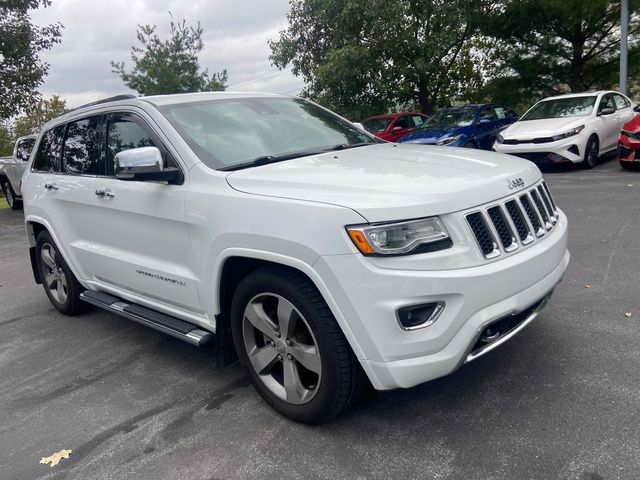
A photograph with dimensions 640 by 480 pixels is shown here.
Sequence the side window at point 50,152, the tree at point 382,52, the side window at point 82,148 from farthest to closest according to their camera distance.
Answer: the tree at point 382,52 → the side window at point 50,152 → the side window at point 82,148

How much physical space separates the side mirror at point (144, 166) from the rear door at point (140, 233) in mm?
101

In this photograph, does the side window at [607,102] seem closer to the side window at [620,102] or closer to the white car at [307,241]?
the side window at [620,102]

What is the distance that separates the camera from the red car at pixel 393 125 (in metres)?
16.5

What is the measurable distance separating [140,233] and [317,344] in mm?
1618

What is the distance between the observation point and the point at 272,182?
299 centimetres

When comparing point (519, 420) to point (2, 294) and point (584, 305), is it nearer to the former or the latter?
point (584, 305)

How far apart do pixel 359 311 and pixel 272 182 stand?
0.88m

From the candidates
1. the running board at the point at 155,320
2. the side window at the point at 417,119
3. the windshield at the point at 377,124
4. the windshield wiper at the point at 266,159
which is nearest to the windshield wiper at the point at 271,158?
the windshield wiper at the point at 266,159

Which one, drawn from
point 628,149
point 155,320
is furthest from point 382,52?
point 155,320

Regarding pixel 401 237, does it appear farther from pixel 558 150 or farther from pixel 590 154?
pixel 590 154

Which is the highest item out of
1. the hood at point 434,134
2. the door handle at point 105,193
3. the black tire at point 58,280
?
the door handle at point 105,193

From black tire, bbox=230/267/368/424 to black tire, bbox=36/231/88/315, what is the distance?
98.6 inches

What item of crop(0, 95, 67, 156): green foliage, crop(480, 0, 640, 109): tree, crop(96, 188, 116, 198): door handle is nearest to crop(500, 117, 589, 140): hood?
crop(480, 0, 640, 109): tree

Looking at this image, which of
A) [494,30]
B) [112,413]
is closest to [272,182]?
[112,413]
